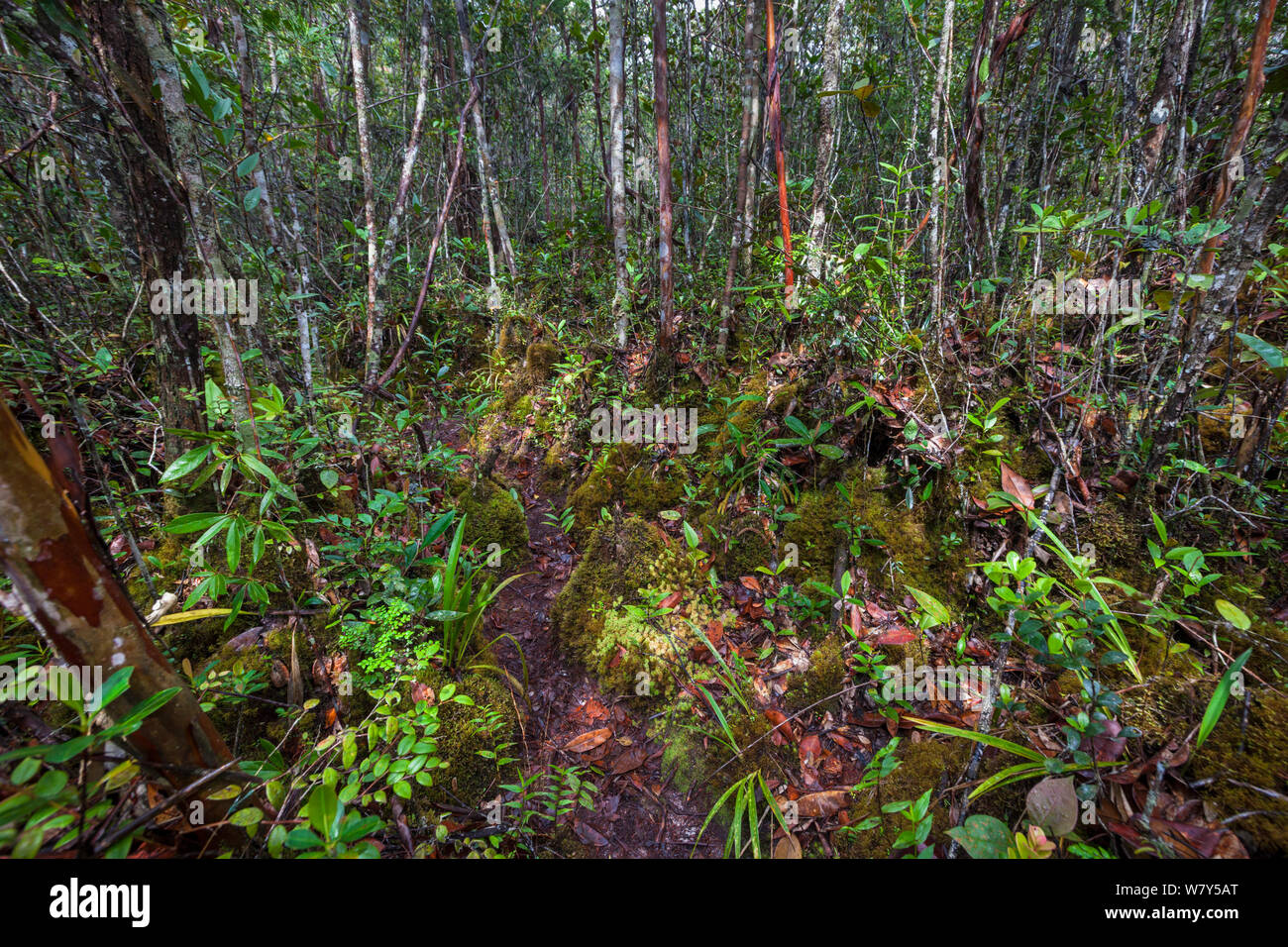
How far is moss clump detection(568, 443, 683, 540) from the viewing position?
3885 millimetres

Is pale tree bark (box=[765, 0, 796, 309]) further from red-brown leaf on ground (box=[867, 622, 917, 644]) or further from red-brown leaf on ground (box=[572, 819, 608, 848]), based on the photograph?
red-brown leaf on ground (box=[572, 819, 608, 848])

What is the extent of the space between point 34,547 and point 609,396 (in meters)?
3.98

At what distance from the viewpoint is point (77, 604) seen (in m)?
1.16

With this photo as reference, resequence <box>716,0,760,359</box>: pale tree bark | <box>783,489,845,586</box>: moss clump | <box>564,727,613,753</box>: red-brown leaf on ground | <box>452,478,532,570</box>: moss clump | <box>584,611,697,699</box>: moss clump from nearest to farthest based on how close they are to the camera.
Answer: <box>564,727,613,753</box>: red-brown leaf on ground
<box>584,611,697,699</box>: moss clump
<box>783,489,845,586</box>: moss clump
<box>452,478,532,570</box>: moss clump
<box>716,0,760,359</box>: pale tree bark

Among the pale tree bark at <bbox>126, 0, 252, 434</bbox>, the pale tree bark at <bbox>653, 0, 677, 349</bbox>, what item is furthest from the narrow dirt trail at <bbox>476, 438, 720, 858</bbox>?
the pale tree bark at <bbox>653, 0, 677, 349</bbox>

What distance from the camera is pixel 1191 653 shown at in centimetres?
190

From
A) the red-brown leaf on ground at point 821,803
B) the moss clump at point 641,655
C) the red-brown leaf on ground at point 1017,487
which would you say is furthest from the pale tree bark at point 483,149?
the red-brown leaf on ground at point 821,803

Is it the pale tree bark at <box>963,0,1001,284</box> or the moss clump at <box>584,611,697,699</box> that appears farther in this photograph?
the pale tree bark at <box>963,0,1001,284</box>

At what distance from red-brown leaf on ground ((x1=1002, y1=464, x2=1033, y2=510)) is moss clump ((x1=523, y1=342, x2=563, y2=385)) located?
4651 millimetres

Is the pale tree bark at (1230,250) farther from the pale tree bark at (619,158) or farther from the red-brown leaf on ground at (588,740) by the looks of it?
the pale tree bark at (619,158)

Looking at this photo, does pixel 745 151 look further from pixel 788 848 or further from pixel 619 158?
pixel 788 848

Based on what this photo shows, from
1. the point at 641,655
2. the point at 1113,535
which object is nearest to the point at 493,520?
the point at 641,655

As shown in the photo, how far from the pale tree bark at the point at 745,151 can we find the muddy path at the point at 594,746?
10.4 ft

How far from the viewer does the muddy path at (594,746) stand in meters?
2.17
